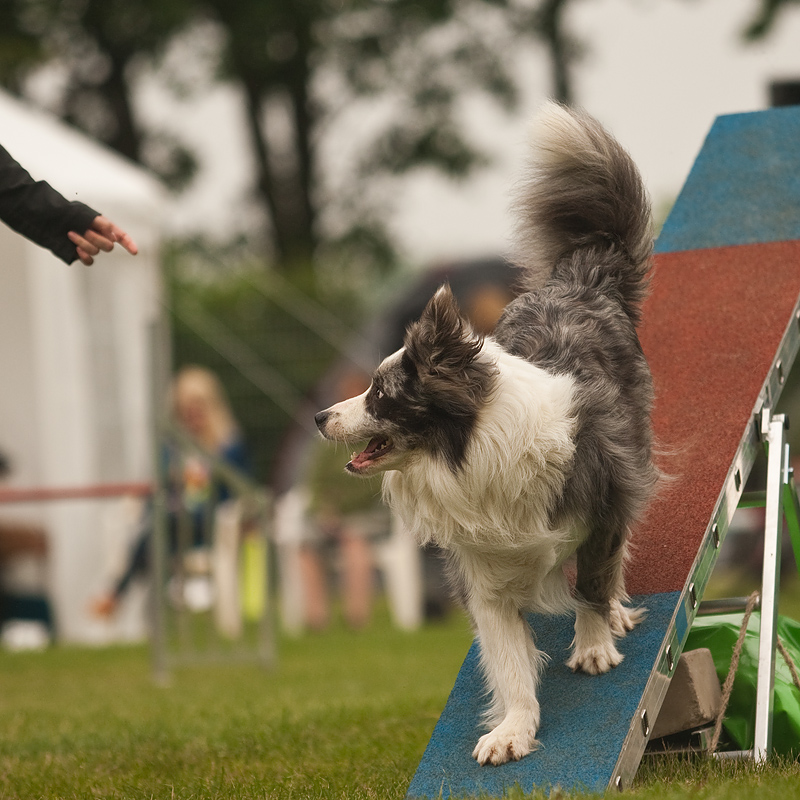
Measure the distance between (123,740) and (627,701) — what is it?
253 cm

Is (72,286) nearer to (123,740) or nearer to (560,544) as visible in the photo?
(123,740)

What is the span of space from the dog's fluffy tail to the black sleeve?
1.64 m

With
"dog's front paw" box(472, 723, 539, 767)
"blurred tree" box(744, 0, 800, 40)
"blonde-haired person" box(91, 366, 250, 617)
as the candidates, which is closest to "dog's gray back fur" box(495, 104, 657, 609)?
"dog's front paw" box(472, 723, 539, 767)

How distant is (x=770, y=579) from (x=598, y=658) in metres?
0.58

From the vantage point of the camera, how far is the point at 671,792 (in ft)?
10.5

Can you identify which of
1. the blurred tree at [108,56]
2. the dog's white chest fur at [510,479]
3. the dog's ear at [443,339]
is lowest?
the dog's white chest fur at [510,479]

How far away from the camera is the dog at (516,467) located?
349 centimetres

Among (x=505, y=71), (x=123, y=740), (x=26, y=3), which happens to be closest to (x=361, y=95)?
(x=505, y=71)

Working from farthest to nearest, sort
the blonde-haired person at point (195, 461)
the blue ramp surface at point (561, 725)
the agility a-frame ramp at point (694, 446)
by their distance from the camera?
the blonde-haired person at point (195, 461), the agility a-frame ramp at point (694, 446), the blue ramp surface at point (561, 725)

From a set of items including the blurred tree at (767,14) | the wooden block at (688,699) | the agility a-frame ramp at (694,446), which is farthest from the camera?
the blurred tree at (767,14)

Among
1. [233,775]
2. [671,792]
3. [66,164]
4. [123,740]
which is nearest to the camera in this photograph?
[671,792]

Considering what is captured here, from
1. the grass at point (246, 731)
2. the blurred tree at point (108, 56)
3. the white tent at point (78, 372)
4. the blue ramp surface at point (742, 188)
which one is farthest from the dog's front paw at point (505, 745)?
the blurred tree at point (108, 56)

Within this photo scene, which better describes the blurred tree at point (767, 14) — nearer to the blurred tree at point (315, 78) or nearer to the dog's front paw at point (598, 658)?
the blurred tree at point (315, 78)

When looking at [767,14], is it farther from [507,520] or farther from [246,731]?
[507,520]
